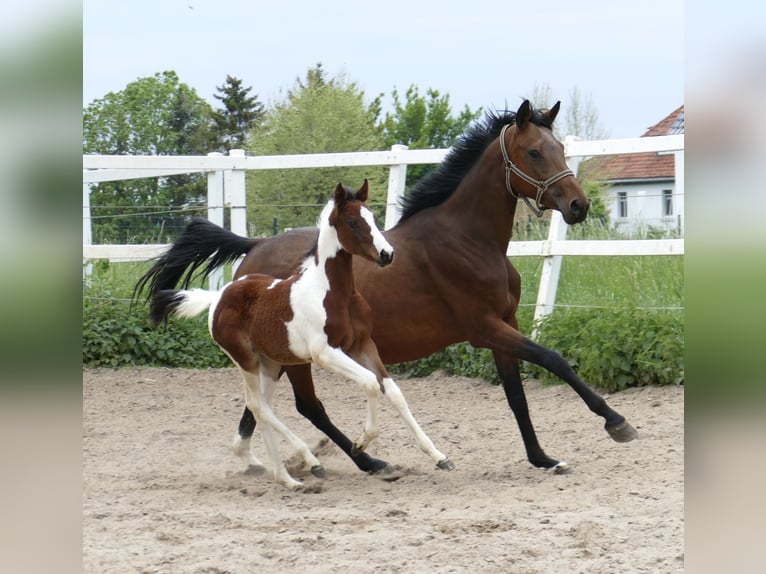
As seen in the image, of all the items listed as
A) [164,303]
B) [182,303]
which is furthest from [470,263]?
[164,303]

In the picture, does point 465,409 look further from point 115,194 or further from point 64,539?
point 115,194

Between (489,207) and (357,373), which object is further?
(489,207)

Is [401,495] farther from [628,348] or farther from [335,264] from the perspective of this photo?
[628,348]

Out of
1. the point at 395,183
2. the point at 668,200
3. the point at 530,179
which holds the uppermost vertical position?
the point at 668,200

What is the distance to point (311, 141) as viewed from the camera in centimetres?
3009

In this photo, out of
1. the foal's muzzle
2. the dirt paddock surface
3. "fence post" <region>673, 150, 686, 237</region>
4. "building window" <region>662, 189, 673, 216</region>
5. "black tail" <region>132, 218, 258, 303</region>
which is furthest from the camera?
"building window" <region>662, 189, 673, 216</region>

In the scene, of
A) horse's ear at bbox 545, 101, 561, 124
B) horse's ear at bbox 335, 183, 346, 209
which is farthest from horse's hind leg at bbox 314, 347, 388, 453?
horse's ear at bbox 545, 101, 561, 124

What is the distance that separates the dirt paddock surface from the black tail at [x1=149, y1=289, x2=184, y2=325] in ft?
3.17

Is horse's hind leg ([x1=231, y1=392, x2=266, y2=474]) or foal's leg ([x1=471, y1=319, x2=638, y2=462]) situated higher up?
foal's leg ([x1=471, y1=319, x2=638, y2=462])

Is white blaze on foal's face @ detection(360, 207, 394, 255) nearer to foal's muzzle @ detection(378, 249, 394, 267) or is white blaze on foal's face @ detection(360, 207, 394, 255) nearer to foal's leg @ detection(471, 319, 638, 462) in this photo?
foal's muzzle @ detection(378, 249, 394, 267)

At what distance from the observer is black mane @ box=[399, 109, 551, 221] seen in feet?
17.3

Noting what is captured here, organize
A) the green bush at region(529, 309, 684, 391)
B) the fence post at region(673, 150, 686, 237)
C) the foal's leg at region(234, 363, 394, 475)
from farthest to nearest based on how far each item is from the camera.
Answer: the fence post at region(673, 150, 686, 237) → the green bush at region(529, 309, 684, 391) → the foal's leg at region(234, 363, 394, 475)

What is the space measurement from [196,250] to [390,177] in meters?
3.56

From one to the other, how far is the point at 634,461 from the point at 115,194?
24849 millimetres
